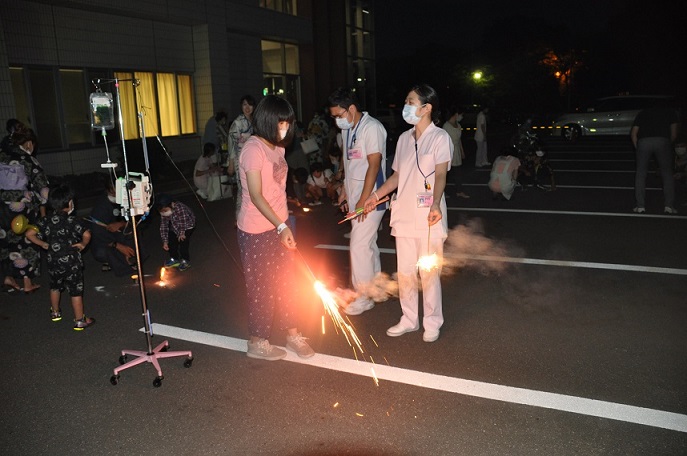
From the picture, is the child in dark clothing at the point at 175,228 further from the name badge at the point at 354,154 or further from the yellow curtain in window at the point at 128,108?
the yellow curtain in window at the point at 128,108

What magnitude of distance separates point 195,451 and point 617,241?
6695mm

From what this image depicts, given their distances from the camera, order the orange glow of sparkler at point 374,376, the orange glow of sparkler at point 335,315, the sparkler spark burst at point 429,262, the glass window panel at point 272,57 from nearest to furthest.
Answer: the orange glow of sparkler at point 374,376 → the sparkler spark burst at point 429,262 → the orange glow of sparkler at point 335,315 → the glass window panel at point 272,57

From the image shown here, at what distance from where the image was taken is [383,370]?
4219mm

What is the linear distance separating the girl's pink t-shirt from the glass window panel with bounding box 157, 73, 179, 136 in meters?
13.8

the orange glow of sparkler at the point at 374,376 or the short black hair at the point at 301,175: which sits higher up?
the short black hair at the point at 301,175

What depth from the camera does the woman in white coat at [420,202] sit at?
442cm

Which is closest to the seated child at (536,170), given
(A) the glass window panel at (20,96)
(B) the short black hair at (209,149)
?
(B) the short black hair at (209,149)

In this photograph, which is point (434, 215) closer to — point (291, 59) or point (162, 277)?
point (162, 277)

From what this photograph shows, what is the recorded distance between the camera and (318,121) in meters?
13.9

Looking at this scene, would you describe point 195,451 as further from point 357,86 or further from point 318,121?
point 357,86

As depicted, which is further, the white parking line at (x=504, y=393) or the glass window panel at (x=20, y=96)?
the glass window panel at (x=20, y=96)

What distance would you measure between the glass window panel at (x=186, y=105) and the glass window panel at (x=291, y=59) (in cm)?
784

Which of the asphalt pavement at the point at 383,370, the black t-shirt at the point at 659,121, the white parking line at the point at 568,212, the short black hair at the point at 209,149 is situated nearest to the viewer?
the asphalt pavement at the point at 383,370

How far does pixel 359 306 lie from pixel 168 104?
14.0 m
